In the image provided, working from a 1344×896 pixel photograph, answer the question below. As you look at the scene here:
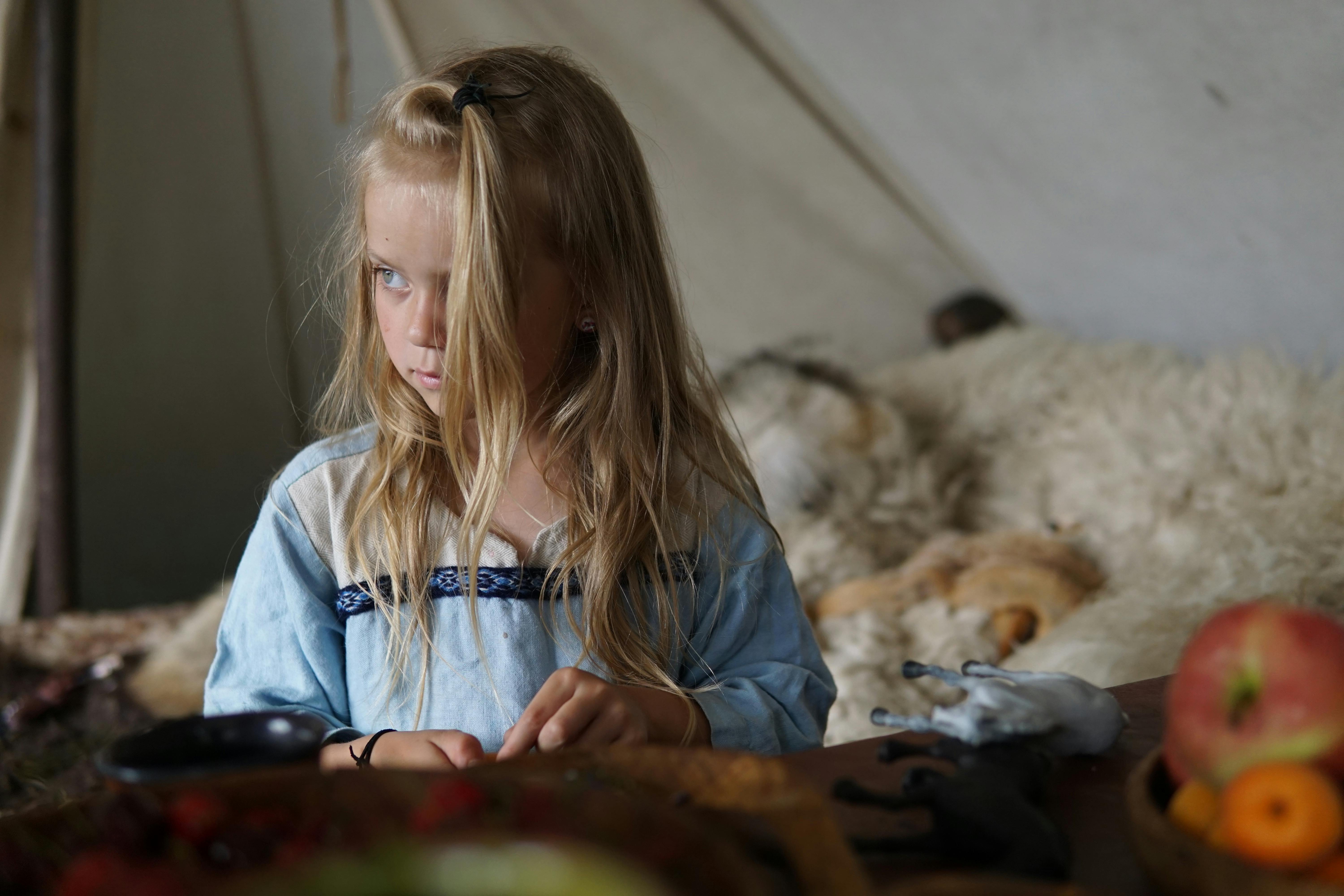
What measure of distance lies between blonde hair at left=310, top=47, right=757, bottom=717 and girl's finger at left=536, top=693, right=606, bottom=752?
156 mm

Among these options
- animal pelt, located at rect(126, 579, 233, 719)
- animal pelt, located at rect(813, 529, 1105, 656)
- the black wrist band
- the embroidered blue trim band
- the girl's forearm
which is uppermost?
the embroidered blue trim band

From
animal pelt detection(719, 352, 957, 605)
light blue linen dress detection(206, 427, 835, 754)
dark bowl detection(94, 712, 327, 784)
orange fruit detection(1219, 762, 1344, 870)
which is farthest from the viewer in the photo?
animal pelt detection(719, 352, 957, 605)

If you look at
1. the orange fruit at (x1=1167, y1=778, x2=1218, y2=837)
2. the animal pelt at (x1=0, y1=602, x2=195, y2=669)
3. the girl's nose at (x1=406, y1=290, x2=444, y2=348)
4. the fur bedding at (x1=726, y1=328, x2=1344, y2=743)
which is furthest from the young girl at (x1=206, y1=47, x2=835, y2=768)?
the animal pelt at (x1=0, y1=602, x2=195, y2=669)

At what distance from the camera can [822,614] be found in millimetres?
1669

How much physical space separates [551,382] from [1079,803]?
0.55 meters

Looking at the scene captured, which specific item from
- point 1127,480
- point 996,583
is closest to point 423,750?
point 996,583

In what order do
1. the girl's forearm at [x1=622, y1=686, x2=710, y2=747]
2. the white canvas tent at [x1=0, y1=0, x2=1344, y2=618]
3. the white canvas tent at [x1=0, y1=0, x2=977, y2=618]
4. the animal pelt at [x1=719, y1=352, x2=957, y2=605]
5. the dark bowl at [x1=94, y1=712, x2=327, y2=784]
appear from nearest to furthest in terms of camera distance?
the dark bowl at [x1=94, y1=712, x2=327, y2=784], the girl's forearm at [x1=622, y1=686, x2=710, y2=747], the white canvas tent at [x1=0, y1=0, x2=1344, y2=618], the animal pelt at [x1=719, y1=352, x2=957, y2=605], the white canvas tent at [x1=0, y1=0, x2=977, y2=618]

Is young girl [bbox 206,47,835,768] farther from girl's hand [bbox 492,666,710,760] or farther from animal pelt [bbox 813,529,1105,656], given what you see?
animal pelt [bbox 813,529,1105,656]

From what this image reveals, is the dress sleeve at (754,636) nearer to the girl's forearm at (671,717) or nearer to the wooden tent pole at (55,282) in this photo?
the girl's forearm at (671,717)

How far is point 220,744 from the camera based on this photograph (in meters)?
0.50

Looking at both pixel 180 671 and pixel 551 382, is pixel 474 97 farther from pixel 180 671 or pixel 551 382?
pixel 180 671

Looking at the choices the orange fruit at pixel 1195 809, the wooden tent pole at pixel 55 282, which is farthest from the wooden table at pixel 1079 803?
the wooden tent pole at pixel 55 282

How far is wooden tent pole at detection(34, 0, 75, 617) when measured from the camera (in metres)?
1.96

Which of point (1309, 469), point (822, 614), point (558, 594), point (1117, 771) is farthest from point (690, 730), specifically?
point (1309, 469)
